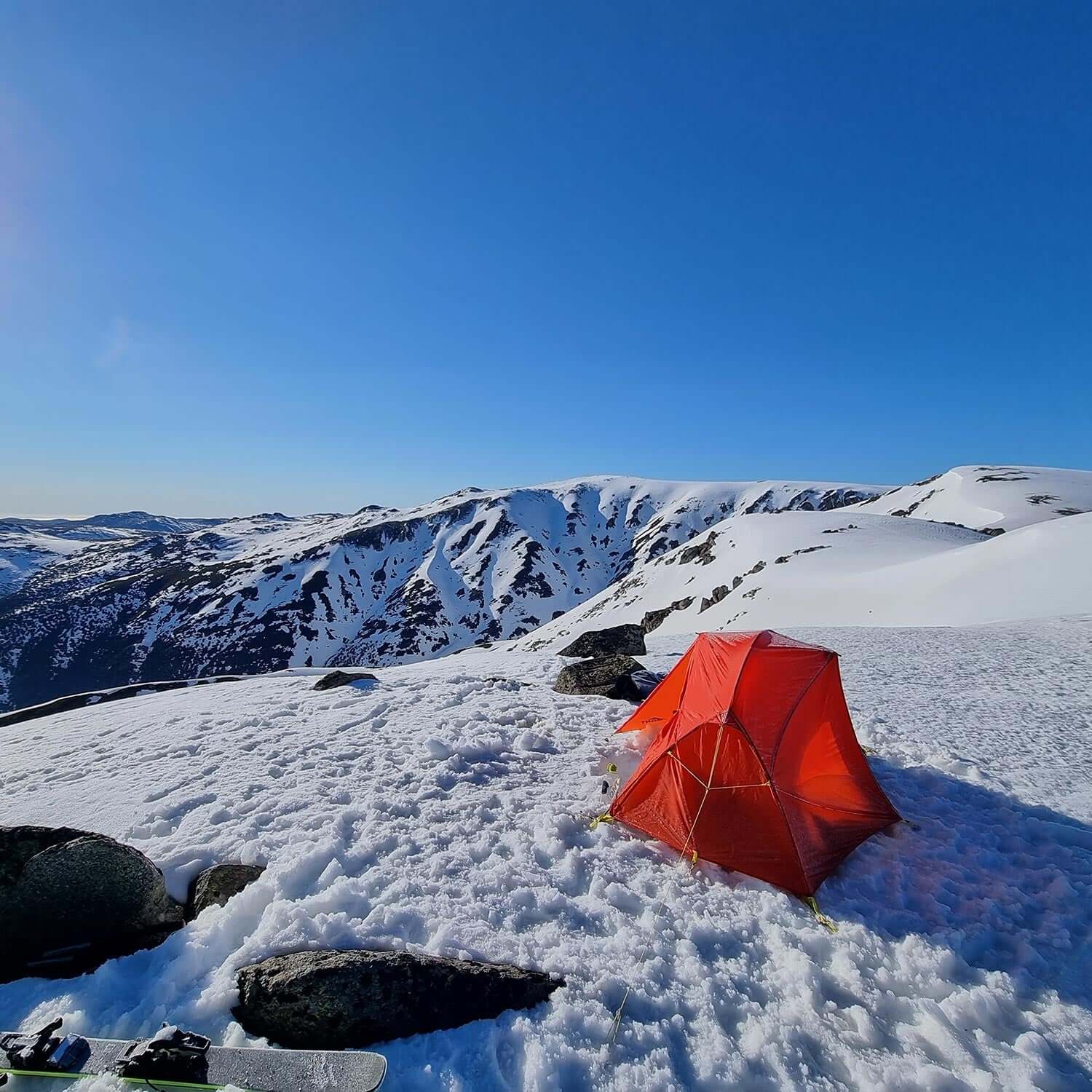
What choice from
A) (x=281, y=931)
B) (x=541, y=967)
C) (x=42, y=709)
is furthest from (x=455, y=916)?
(x=42, y=709)

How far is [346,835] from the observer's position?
671 centimetres

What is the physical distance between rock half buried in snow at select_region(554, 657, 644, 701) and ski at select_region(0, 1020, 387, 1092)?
8.32 meters

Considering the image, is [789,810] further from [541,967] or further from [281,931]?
[281,931]

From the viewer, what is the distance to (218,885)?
5.87m

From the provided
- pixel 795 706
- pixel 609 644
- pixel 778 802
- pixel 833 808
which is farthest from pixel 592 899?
pixel 609 644

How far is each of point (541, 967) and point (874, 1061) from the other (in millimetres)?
2880

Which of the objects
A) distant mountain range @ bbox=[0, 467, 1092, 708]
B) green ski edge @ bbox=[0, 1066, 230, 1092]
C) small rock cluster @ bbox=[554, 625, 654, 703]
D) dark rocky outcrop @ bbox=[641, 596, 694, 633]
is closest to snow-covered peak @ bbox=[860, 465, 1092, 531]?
distant mountain range @ bbox=[0, 467, 1092, 708]

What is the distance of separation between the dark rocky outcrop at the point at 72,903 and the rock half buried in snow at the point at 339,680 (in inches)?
303

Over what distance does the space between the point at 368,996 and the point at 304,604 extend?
526 feet

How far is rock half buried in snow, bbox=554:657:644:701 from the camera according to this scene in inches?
464

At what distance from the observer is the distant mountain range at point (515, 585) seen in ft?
109

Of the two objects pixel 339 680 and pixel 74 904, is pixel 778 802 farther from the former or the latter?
pixel 339 680

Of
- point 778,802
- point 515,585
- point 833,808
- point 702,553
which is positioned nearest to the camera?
point 778,802

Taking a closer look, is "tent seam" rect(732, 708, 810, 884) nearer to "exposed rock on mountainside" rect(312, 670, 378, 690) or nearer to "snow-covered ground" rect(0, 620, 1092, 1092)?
"snow-covered ground" rect(0, 620, 1092, 1092)
